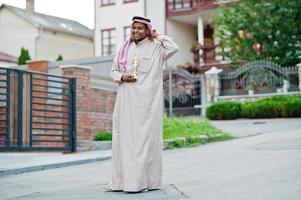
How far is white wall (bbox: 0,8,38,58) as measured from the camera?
43.2 meters

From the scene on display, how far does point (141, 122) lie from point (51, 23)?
1625 inches

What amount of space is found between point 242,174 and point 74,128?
7147 millimetres

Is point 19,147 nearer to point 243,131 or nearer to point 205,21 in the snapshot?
point 243,131

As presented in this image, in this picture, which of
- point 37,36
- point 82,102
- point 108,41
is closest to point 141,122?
point 82,102

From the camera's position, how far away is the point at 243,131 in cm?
1795

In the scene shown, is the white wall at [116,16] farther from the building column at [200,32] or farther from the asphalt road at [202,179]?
the asphalt road at [202,179]

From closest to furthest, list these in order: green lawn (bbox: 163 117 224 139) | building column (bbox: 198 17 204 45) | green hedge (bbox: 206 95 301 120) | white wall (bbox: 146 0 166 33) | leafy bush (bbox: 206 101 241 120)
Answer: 1. green lawn (bbox: 163 117 224 139)
2. green hedge (bbox: 206 95 301 120)
3. leafy bush (bbox: 206 101 241 120)
4. building column (bbox: 198 17 204 45)
5. white wall (bbox: 146 0 166 33)

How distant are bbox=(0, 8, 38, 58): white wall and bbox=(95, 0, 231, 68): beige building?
25.5ft

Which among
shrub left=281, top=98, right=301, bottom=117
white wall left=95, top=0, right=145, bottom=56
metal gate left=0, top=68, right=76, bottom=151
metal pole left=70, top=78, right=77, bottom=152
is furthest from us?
white wall left=95, top=0, right=145, bottom=56

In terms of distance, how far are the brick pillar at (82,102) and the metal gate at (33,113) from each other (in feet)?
0.93

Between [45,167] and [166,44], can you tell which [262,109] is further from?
[166,44]

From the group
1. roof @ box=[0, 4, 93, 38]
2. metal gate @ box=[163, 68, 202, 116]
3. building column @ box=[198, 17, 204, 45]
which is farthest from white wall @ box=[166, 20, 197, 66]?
roof @ box=[0, 4, 93, 38]

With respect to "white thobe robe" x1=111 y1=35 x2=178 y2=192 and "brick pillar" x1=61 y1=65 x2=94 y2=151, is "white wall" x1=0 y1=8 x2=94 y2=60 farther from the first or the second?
"white thobe robe" x1=111 y1=35 x2=178 y2=192

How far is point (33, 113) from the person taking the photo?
14.2 metres
